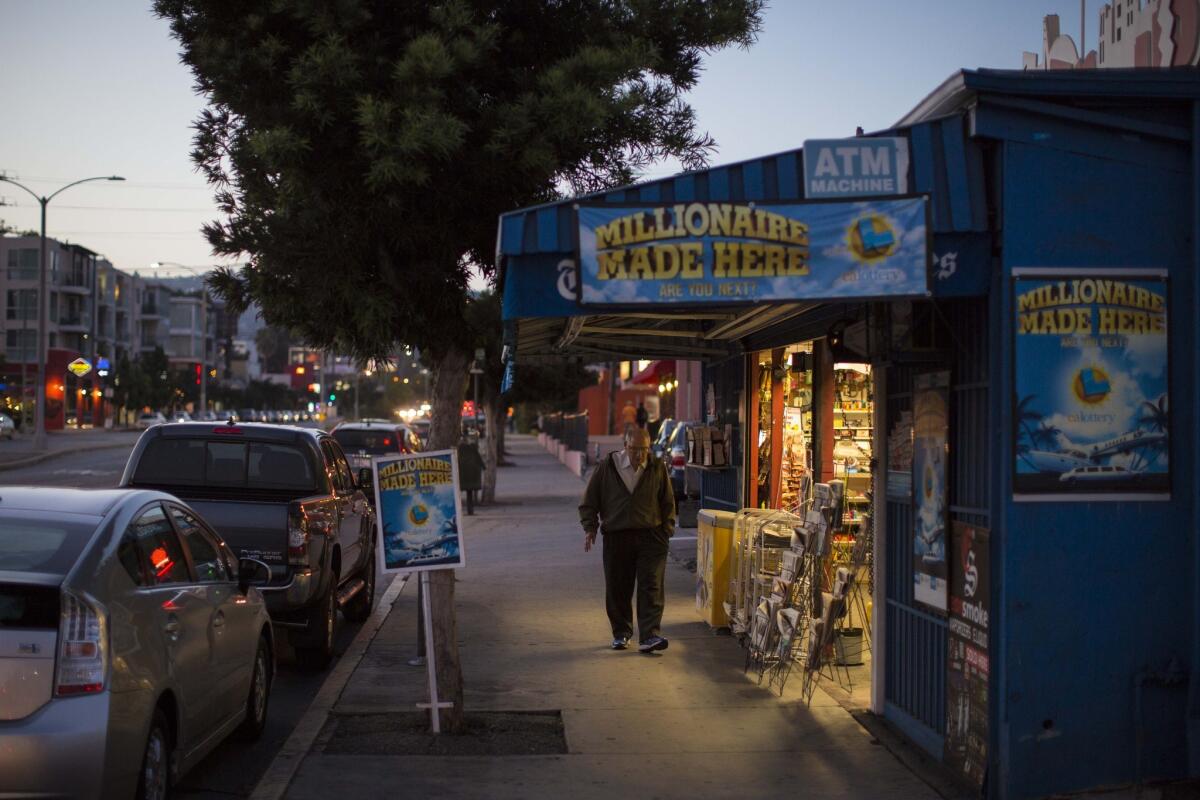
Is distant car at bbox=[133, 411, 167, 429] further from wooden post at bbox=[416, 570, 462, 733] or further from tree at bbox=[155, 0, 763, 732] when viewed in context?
wooden post at bbox=[416, 570, 462, 733]

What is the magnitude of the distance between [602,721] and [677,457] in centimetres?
1626

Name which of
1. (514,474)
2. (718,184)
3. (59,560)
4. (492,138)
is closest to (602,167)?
(492,138)

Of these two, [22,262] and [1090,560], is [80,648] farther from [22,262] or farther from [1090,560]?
[22,262]

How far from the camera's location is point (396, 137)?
898cm

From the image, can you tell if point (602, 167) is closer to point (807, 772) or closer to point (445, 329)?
point (445, 329)

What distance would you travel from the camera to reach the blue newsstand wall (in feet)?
21.0

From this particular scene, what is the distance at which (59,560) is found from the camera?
550cm

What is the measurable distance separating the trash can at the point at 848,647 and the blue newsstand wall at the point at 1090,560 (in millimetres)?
3808

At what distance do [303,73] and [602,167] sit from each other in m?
2.76

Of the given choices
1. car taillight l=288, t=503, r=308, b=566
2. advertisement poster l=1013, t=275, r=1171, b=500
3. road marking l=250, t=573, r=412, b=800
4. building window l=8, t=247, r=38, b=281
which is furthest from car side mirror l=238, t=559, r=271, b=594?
building window l=8, t=247, r=38, b=281

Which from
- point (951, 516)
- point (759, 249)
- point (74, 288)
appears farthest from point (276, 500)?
point (74, 288)

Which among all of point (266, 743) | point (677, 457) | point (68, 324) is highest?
point (68, 324)

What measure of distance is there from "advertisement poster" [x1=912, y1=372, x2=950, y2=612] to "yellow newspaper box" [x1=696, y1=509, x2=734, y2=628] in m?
3.68

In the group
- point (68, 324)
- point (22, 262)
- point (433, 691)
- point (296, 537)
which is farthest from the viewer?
point (68, 324)
